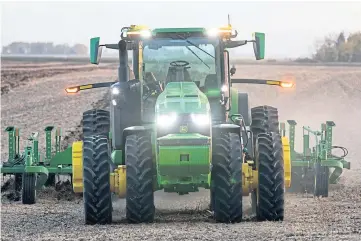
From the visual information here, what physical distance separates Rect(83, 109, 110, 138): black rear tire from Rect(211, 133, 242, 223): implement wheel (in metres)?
3.07

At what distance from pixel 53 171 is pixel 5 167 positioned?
74 centimetres

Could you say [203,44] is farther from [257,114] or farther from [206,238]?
[206,238]

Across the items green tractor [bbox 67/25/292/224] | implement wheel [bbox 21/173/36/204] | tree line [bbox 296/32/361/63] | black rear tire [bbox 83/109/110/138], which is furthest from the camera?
tree line [bbox 296/32/361/63]

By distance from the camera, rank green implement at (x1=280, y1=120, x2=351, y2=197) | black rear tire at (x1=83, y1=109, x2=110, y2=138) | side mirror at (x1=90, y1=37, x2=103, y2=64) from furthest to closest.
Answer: green implement at (x1=280, y1=120, x2=351, y2=197) < black rear tire at (x1=83, y1=109, x2=110, y2=138) < side mirror at (x1=90, y1=37, x2=103, y2=64)

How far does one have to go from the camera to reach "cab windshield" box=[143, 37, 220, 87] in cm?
1273

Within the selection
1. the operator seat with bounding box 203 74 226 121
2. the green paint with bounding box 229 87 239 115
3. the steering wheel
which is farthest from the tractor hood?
the green paint with bounding box 229 87 239 115

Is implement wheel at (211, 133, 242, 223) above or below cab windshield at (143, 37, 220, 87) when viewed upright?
below

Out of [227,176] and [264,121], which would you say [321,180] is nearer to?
[264,121]

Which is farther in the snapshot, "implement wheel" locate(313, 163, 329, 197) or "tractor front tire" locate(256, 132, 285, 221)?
"implement wheel" locate(313, 163, 329, 197)

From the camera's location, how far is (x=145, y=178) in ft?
36.5

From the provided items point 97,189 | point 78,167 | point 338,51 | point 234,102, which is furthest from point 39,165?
point 338,51

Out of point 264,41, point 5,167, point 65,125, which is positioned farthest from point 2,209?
point 65,125

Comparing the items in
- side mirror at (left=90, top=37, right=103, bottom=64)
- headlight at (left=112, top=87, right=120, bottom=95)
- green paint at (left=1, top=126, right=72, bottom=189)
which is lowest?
green paint at (left=1, top=126, right=72, bottom=189)

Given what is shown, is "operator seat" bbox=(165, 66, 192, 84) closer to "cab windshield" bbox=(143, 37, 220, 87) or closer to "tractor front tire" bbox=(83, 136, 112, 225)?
"cab windshield" bbox=(143, 37, 220, 87)
